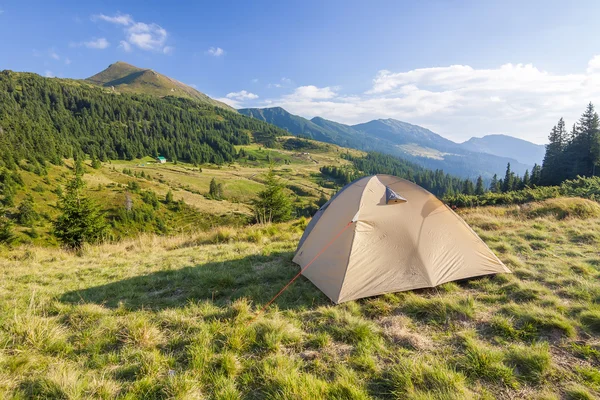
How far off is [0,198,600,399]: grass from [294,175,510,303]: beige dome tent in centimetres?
32

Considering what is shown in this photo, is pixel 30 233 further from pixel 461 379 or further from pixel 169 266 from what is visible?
pixel 461 379

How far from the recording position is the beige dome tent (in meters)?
6.09

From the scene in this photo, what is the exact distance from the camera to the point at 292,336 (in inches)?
177

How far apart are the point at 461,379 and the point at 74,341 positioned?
593cm

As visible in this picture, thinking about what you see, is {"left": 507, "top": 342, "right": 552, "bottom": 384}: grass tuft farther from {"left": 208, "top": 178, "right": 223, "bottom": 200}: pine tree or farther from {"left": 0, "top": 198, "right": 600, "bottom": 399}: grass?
{"left": 208, "top": 178, "right": 223, "bottom": 200}: pine tree

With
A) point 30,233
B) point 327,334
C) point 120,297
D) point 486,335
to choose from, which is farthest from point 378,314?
point 30,233

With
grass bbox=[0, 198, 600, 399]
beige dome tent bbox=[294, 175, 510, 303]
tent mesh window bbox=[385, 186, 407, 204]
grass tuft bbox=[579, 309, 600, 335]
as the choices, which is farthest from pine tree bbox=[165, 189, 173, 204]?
grass tuft bbox=[579, 309, 600, 335]

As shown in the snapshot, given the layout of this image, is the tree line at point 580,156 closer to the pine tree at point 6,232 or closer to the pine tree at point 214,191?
the pine tree at point 214,191

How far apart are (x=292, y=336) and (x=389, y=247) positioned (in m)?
3.23

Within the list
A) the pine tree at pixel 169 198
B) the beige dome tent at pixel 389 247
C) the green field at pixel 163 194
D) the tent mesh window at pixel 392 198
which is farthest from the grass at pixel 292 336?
the pine tree at pixel 169 198

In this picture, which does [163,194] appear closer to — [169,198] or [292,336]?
[169,198]

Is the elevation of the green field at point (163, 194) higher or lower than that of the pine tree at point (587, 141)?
lower

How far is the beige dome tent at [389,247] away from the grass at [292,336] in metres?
0.32

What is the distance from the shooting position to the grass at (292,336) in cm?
340
